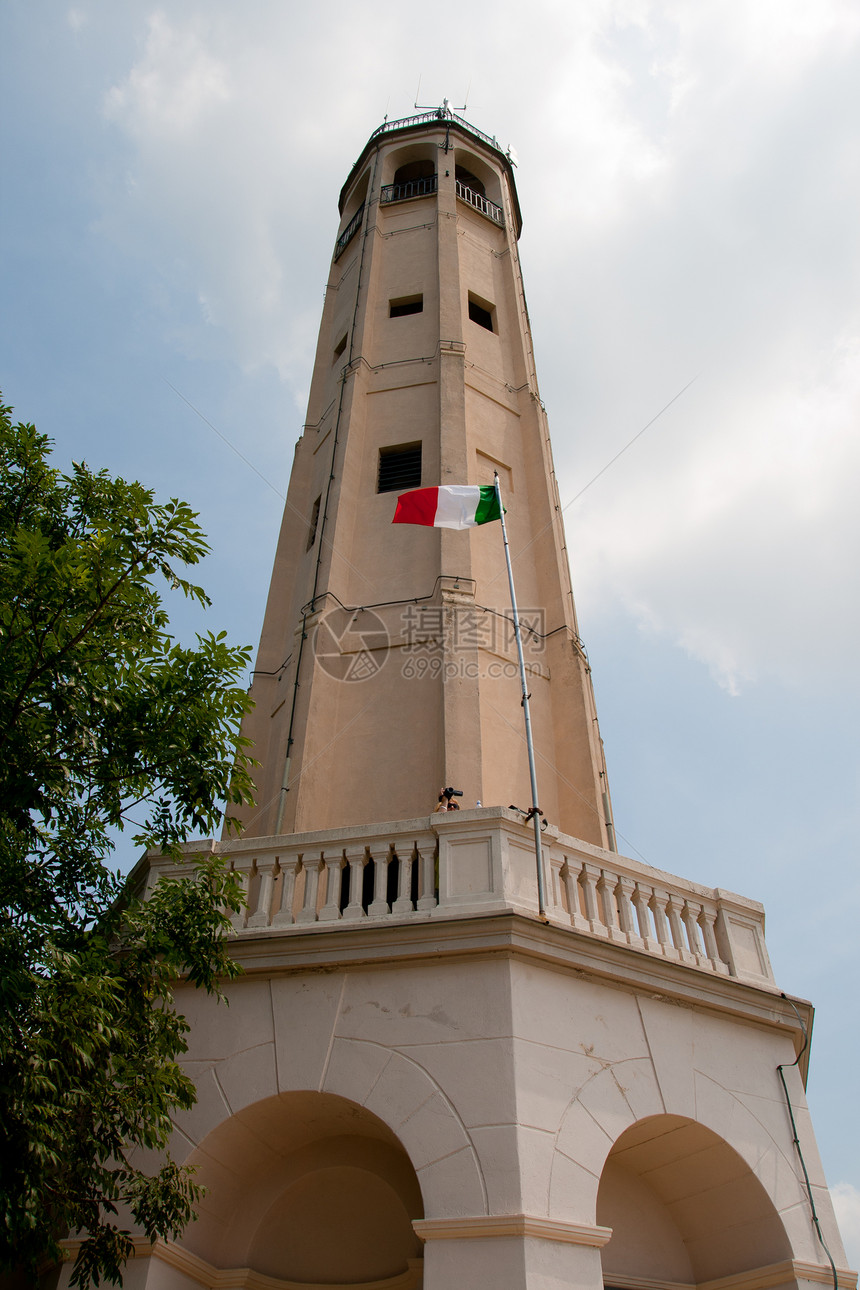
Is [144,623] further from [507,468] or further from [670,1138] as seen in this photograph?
[507,468]

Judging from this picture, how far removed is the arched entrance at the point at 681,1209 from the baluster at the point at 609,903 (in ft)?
6.39

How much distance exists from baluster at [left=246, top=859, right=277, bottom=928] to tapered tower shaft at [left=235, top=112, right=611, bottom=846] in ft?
12.7

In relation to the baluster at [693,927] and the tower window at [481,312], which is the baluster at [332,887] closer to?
the baluster at [693,927]

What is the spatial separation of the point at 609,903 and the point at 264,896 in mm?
4032

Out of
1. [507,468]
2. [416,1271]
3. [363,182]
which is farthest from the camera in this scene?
[363,182]

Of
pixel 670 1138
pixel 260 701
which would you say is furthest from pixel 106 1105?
pixel 260 701

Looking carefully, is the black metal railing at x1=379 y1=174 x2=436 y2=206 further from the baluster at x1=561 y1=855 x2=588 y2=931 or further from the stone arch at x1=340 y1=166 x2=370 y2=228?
the baluster at x1=561 y1=855 x2=588 y2=931

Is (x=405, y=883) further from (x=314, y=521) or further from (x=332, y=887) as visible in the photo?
(x=314, y=521)

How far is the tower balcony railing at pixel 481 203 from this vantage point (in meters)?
28.9

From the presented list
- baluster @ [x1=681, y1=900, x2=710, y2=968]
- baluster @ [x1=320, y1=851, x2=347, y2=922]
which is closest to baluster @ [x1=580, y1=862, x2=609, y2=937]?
baluster @ [x1=681, y1=900, x2=710, y2=968]

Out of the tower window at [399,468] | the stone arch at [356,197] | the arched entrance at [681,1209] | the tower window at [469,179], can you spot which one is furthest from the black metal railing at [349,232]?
the arched entrance at [681,1209]

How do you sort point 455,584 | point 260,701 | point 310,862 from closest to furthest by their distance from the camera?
point 310,862, point 455,584, point 260,701

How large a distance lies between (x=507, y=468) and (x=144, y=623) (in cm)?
1315

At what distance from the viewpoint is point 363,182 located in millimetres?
30875
